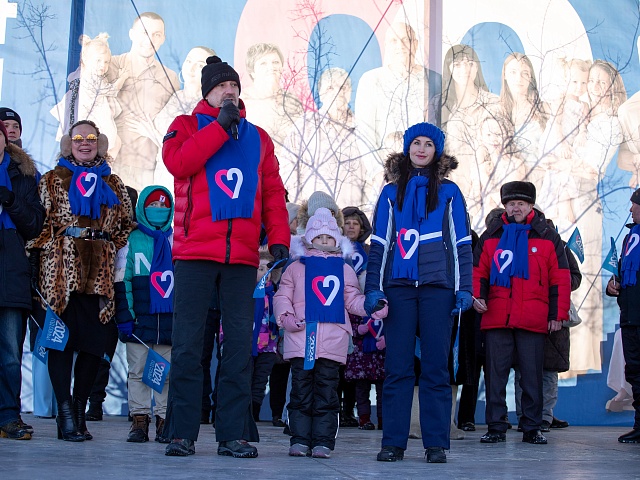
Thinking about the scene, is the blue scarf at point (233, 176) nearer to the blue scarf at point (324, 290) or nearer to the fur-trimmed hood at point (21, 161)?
the blue scarf at point (324, 290)

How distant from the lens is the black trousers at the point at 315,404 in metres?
4.63

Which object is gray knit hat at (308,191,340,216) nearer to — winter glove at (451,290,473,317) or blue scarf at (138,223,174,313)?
blue scarf at (138,223,174,313)

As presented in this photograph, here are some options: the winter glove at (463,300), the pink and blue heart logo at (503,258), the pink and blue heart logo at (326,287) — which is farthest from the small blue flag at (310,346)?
the pink and blue heart logo at (503,258)

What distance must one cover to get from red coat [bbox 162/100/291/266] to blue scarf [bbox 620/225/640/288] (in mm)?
2759

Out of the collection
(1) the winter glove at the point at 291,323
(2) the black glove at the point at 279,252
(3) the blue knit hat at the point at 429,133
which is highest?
(3) the blue knit hat at the point at 429,133

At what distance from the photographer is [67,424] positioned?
4832 millimetres

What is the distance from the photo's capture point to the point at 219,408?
14.1 ft

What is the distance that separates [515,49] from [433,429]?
379 centimetres

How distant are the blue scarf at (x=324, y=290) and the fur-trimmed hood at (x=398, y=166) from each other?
50cm

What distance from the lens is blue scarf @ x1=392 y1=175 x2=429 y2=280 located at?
452 cm

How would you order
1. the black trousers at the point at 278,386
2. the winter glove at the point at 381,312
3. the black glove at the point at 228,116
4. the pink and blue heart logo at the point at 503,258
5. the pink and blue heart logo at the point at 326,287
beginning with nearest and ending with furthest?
→ the black glove at the point at 228,116 < the winter glove at the point at 381,312 < the pink and blue heart logo at the point at 326,287 < the pink and blue heart logo at the point at 503,258 < the black trousers at the point at 278,386

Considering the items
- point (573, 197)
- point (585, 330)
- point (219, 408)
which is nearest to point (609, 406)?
point (585, 330)

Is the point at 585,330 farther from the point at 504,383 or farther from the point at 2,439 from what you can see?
the point at 2,439

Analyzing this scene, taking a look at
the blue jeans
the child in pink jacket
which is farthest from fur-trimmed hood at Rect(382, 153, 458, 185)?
the blue jeans
